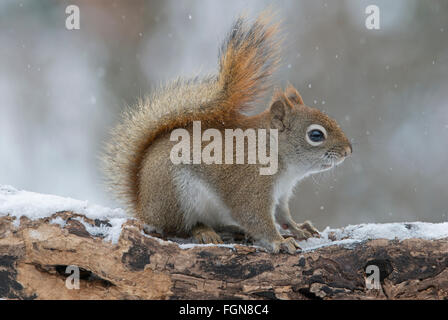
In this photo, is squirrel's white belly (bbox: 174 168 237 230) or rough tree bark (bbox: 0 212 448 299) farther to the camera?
squirrel's white belly (bbox: 174 168 237 230)

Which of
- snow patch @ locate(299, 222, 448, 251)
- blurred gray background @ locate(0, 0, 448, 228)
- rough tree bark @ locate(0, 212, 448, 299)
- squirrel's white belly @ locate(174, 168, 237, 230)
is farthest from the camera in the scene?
blurred gray background @ locate(0, 0, 448, 228)

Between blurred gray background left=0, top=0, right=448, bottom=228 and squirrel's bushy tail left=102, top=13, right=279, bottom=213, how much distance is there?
1574 mm

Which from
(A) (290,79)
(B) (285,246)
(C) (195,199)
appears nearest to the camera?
(B) (285,246)

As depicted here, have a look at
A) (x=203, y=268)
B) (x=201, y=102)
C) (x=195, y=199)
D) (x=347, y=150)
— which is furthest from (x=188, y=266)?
(x=347, y=150)

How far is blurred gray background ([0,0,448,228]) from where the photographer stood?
3904 millimetres

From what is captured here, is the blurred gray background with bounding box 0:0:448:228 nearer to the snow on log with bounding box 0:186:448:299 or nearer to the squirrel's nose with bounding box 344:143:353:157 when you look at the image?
the squirrel's nose with bounding box 344:143:353:157

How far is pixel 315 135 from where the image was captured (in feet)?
6.95

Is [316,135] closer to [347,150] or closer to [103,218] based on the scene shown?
[347,150]

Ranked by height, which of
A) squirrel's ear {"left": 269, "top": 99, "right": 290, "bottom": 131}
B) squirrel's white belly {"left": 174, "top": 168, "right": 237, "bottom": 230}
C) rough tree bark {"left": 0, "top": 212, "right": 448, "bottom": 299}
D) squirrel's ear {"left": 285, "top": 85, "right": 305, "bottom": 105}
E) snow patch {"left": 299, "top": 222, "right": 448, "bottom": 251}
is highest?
squirrel's ear {"left": 285, "top": 85, "right": 305, "bottom": 105}

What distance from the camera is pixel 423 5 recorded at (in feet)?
12.9

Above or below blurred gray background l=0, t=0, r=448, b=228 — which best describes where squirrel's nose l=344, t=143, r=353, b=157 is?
below

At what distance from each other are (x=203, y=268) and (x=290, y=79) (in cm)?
248

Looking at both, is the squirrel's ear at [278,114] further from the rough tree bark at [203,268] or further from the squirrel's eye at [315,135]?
the rough tree bark at [203,268]

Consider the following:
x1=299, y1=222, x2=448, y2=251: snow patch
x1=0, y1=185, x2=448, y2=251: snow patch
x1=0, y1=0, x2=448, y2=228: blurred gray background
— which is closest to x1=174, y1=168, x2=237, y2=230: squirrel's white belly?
x1=0, y1=185, x2=448, y2=251: snow patch
